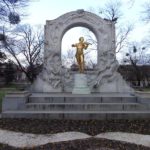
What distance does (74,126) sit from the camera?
11320 mm

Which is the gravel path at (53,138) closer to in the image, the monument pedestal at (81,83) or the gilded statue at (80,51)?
the monument pedestal at (81,83)

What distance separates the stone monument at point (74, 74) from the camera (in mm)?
20625

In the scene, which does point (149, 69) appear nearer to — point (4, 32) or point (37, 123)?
point (4, 32)

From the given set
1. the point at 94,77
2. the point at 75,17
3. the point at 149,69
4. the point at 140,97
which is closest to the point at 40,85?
the point at 94,77

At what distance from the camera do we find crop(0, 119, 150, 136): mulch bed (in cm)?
1064

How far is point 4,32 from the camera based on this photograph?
2448cm

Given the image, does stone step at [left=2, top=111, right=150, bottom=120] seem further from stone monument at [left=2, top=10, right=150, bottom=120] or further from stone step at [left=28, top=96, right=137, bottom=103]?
stone monument at [left=2, top=10, right=150, bottom=120]

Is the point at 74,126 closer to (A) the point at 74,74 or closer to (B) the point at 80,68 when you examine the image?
(B) the point at 80,68

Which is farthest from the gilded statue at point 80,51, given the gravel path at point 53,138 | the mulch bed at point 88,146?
the mulch bed at point 88,146

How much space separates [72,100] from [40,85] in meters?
6.09

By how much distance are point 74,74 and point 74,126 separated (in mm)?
9206

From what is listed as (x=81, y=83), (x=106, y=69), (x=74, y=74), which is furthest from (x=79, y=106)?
(x=106, y=69)

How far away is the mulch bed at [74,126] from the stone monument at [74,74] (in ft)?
26.9

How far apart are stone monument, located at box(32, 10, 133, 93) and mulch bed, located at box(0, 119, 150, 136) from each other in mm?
8209
